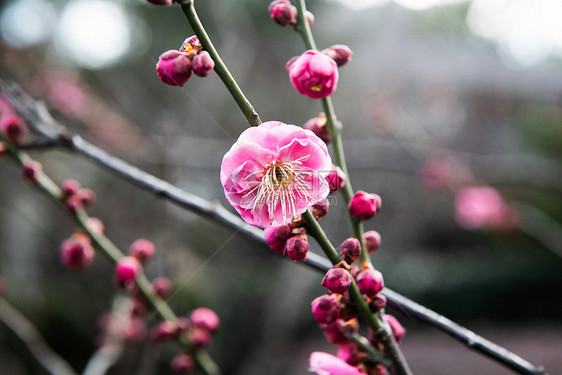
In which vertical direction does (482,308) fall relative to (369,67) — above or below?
below

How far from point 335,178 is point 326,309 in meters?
0.21

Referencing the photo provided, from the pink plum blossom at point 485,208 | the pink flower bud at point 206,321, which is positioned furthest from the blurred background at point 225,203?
the pink flower bud at point 206,321

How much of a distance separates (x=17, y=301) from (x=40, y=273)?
0.57m

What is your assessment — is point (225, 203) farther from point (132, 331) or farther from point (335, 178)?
point (335, 178)

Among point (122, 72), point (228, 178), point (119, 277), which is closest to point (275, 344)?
point (119, 277)

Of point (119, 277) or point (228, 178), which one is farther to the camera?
point (119, 277)

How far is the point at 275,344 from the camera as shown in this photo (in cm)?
423

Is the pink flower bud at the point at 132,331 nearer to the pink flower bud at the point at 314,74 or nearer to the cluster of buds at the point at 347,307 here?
the cluster of buds at the point at 347,307

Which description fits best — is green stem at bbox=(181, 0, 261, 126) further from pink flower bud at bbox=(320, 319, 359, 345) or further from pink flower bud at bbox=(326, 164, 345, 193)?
pink flower bud at bbox=(320, 319, 359, 345)

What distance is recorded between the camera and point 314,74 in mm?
644

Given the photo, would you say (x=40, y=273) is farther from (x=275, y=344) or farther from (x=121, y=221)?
(x=275, y=344)

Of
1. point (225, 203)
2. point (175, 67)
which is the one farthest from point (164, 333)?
point (225, 203)

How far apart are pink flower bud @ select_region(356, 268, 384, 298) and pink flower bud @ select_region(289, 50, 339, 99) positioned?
31 centimetres

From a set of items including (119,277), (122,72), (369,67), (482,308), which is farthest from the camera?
(369,67)
